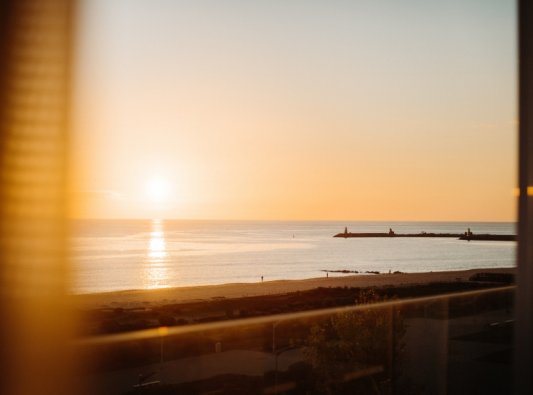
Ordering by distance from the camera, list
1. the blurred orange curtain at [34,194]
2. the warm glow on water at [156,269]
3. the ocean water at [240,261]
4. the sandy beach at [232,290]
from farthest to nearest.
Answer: the ocean water at [240,261], the warm glow on water at [156,269], the sandy beach at [232,290], the blurred orange curtain at [34,194]

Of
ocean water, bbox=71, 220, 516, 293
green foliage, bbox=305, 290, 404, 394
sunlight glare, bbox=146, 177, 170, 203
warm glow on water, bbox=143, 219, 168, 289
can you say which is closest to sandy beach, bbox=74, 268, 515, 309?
ocean water, bbox=71, 220, 516, 293

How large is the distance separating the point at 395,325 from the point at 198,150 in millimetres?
29842

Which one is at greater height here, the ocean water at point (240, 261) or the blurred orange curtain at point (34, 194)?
the blurred orange curtain at point (34, 194)

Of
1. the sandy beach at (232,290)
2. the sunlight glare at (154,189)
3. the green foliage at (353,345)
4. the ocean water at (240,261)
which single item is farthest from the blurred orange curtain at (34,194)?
the ocean water at (240,261)

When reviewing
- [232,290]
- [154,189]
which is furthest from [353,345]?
[232,290]

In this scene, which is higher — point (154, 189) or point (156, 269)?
point (154, 189)

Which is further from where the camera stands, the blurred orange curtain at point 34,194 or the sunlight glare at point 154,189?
the sunlight glare at point 154,189

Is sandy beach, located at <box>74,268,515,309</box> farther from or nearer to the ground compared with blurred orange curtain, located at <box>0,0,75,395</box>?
nearer to the ground

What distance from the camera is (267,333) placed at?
208 cm

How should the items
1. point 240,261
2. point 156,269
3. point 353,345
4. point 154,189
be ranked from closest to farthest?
point 353,345
point 154,189
point 156,269
point 240,261

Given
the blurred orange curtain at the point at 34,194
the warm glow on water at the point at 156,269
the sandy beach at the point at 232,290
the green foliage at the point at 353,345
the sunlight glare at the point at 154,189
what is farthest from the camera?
the warm glow on water at the point at 156,269

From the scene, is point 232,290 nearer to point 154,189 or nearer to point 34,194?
point 154,189

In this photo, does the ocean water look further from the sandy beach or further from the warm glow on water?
the sandy beach

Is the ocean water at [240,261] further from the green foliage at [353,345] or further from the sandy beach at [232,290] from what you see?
the green foliage at [353,345]
